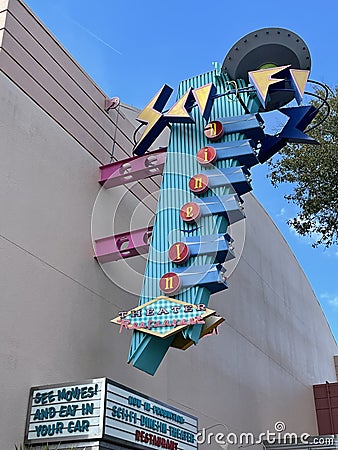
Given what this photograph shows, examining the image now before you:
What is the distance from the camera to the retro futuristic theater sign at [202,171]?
8656 millimetres

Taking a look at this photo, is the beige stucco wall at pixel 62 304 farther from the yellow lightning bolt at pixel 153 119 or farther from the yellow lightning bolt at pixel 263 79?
the yellow lightning bolt at pixel 263 79

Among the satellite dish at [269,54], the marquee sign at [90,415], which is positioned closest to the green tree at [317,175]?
the satellite dish at [269,54]

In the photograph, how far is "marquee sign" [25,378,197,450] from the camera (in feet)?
24.6

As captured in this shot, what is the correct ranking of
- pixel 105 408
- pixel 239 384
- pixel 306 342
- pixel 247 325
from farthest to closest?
pixel 306 342
pixel 247 325
pixel 239 384
pixel 105 408

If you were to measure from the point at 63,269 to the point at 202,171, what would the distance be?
287 cm

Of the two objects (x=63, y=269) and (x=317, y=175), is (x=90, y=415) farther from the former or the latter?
(x=317, y=175)

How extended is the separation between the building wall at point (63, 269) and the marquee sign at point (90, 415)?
25cm

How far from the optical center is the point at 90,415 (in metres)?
7.53

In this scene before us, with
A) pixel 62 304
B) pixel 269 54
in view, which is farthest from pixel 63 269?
pixel 269 54

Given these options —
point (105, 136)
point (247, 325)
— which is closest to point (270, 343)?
point (247, 325)

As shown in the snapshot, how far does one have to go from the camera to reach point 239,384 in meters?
15.3

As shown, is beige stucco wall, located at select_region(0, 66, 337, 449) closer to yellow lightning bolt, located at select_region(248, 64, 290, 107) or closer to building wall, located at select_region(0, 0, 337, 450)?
building wall, located at select_region(0, 0, 337, 450)

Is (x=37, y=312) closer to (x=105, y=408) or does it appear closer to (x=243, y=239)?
(x=105, y=408)

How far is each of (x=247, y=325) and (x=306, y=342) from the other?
23.0 feet
